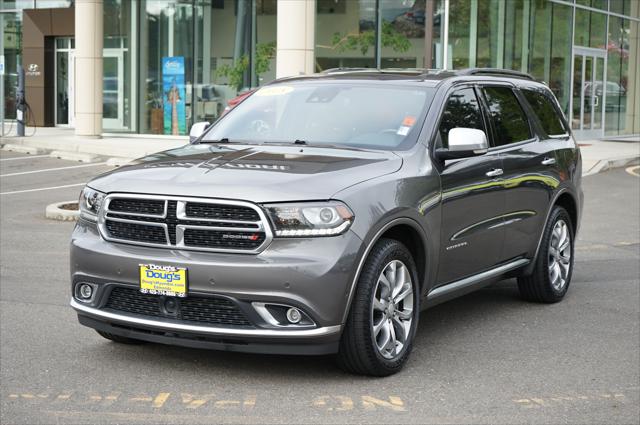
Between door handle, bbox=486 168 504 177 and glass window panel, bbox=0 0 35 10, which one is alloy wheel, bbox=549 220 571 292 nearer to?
door handle, bbox=486 168 504 177

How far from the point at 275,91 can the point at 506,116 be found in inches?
68.3

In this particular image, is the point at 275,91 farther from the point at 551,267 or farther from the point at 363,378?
the point at 551,267

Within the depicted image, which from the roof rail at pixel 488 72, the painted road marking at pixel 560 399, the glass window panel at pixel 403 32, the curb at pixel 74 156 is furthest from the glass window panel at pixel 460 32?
the painted road marking at pixel 560 399

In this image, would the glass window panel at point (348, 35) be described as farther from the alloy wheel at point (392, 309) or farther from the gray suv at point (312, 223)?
the alloy wheel at point (392, 309)

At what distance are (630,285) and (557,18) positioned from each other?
23.7 meters

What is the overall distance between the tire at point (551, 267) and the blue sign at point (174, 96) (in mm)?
21897

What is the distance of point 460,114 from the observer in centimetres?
695

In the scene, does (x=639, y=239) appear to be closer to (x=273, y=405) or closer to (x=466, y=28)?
(x=273, y=405)

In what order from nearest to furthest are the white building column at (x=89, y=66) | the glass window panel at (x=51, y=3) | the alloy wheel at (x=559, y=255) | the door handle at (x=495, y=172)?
1. the door handle at (x=495, y=172)
2. the alloy wheel at (x=559, y=255)
3. the white building column at (x=89, y=66)
4. the glass window panel at (x=51, y=3)

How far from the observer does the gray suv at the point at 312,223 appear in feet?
17.6

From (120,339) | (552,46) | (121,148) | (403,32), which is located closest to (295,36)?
(121,148)

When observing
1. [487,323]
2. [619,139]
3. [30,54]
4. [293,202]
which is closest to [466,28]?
[619,139]

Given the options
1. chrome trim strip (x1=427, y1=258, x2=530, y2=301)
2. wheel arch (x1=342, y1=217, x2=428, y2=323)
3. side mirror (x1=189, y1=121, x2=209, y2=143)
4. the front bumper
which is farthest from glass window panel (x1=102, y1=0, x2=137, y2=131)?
the front bumper

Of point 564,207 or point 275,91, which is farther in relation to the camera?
point 564,207
